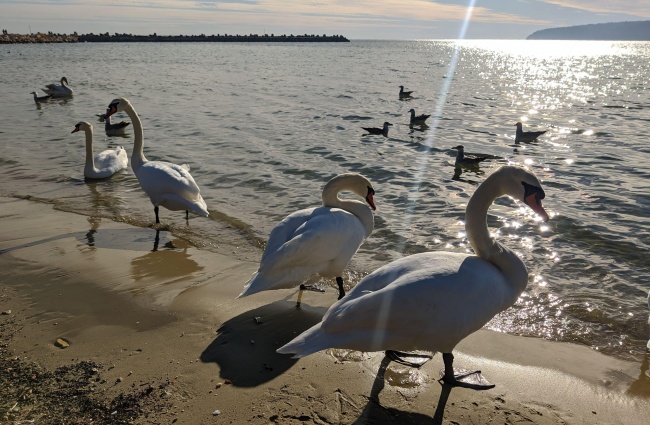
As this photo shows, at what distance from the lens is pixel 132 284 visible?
19.7 feet

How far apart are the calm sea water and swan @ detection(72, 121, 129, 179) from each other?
25cm

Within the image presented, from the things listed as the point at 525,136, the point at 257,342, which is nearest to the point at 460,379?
the point at 257,342

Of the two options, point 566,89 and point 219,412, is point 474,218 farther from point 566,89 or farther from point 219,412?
point 566,89

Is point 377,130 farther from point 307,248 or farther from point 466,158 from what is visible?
point 307,248

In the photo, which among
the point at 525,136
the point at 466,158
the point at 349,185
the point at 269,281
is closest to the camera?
the point at 269,281

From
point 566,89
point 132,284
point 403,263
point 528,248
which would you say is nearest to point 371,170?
point 528,248

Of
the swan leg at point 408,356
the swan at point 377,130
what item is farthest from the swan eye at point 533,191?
the swan at point 377,130

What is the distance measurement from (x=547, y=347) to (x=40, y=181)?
407 inches

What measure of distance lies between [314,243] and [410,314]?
1721 mm

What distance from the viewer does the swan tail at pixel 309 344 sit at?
3613 mm

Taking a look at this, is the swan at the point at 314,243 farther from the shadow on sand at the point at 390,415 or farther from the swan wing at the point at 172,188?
the swan wing at the point at 172,188

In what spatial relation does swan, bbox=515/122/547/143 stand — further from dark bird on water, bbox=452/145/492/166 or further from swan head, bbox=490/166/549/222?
swan head, bbox=490/166/549/222

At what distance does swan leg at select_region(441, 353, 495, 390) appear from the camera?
4.14 metres

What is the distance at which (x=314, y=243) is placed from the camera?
5238mm
